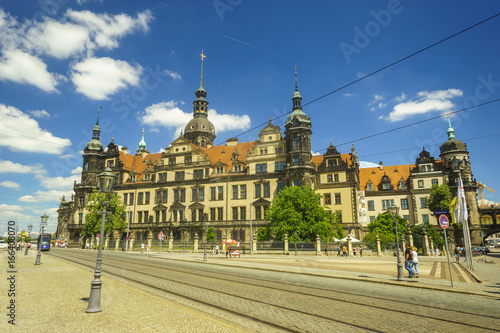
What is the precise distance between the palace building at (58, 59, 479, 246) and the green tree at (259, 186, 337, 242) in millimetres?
6537

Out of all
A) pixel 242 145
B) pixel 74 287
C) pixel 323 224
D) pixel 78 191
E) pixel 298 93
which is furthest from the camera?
pixel 78 191

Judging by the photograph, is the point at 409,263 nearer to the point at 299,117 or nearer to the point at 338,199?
the point at 338,199

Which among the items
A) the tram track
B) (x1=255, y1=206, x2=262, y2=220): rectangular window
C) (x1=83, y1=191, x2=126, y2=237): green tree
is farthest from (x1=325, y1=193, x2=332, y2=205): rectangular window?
the tram track

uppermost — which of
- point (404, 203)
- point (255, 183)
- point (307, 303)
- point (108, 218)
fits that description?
point (255, 183)

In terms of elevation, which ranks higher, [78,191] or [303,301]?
[78,191]

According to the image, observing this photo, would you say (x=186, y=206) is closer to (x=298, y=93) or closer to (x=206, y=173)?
(x=206, y=173)

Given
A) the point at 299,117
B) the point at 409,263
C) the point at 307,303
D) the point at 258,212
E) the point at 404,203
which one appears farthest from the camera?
the point at 404,203

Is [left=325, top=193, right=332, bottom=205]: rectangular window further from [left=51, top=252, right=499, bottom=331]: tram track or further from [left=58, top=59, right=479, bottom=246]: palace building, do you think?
[left=51, top=252, right=499, bottom=331]: tram track

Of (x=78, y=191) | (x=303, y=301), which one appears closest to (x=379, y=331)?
(x=303, y=301)

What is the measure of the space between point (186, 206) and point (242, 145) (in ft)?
54.5

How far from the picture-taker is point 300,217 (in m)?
43.1

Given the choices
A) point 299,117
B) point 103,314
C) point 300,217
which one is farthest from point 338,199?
point 103,314

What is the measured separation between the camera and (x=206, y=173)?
198ft

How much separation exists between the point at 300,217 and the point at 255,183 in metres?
14.6
